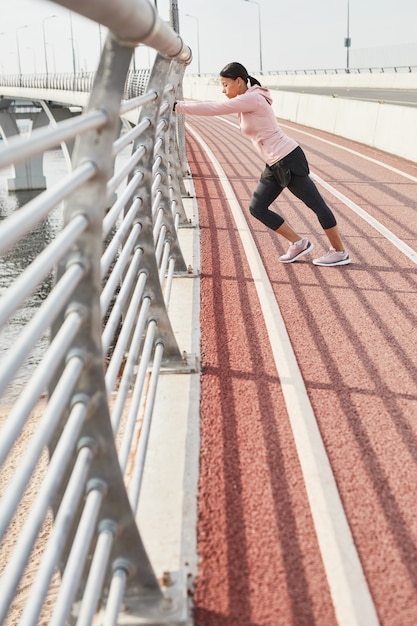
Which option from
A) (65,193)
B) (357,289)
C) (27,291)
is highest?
(65,193)

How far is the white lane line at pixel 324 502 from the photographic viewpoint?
257 cm

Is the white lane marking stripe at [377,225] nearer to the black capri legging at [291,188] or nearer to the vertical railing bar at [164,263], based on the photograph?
the black capri legging at [291,188]

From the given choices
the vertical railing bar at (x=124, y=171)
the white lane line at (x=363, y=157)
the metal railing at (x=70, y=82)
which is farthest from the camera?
the metal railing at (x=70, y=82)

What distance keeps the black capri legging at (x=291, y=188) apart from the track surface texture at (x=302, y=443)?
1.56ft

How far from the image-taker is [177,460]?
11.6 ft

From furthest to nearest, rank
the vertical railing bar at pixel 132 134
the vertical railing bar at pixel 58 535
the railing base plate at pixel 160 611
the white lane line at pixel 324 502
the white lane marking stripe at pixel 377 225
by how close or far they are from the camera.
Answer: the white lane marking stripe at pixel 377 225, the vertical railing bar at pixel 132 134, the white lane line at pixel 324 502, the railing base plate at pixel 160 611, the vertical railing bar at pixel 58 535

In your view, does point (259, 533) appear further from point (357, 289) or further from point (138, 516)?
point (357, 289)

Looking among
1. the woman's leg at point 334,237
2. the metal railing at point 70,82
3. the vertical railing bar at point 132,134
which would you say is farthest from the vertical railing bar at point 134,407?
the metal railing at point 70,82

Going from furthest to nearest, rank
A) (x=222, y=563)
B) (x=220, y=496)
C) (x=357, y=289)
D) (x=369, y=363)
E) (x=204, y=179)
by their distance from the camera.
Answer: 1. (x=204, y=179)
2. (x=357, y=289)
3. (x=369, y=363)
4. (x=220, y=496)
5. (x=222, y=563)

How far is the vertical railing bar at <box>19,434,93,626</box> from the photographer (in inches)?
71.6

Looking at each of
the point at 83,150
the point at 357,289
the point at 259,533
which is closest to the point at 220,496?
the point at 259,533

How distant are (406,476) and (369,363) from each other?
Answer: 144 cm

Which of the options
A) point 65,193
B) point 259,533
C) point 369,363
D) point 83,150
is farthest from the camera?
point 369,363

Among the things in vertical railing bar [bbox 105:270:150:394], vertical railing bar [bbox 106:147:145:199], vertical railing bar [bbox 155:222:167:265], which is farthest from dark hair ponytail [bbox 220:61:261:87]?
vertical railing bar [bbox 105:270:150:394]
